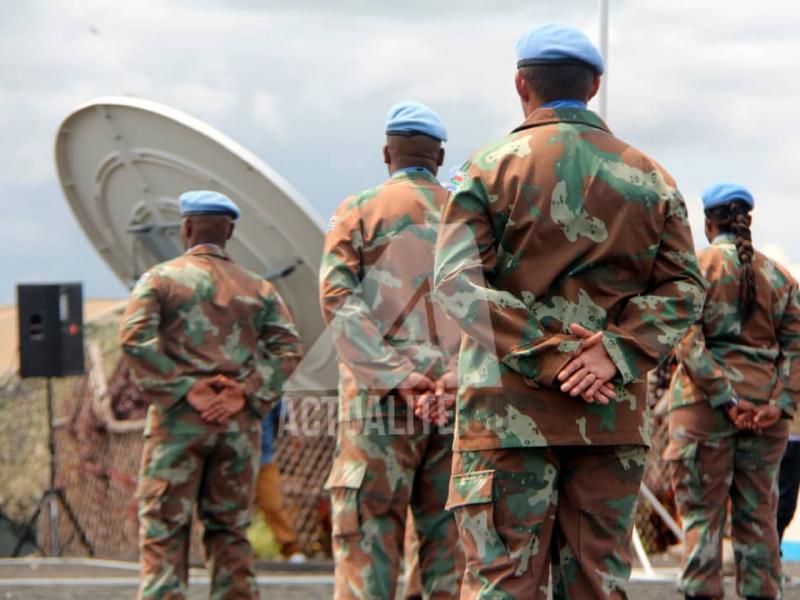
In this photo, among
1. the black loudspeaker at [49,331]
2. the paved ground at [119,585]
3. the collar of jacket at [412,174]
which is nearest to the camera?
the collar of jacket at [412,174]

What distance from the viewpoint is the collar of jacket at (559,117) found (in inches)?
169

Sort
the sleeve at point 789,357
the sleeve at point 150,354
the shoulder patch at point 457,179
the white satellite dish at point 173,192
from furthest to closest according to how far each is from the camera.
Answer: the white satellite dish at point 173,192 < the sleeve at point 789,357 < the sleeve at point 150,354 < the shoulder patch at point 457,179

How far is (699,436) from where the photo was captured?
7320mm

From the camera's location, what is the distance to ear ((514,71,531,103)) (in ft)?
14.5

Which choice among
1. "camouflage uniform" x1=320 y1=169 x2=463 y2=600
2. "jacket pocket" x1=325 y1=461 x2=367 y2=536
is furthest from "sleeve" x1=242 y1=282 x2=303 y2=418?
"jacket pocket" x1=325 y1=461 x2=367 y2=536

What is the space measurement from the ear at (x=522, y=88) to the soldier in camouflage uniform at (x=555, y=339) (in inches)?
4.3

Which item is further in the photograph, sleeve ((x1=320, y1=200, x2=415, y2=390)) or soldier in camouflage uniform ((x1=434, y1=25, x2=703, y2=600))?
sleeve ((x1=320, y1=200, x2=415, y2=390))

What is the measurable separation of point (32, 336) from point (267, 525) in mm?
3156

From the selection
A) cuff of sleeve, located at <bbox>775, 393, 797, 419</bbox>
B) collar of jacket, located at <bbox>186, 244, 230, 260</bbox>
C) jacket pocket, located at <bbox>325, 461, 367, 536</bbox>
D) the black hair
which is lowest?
jacket pocket, located at <bbox>325, 461, 367, 536</bbox>

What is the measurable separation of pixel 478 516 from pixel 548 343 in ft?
1.62

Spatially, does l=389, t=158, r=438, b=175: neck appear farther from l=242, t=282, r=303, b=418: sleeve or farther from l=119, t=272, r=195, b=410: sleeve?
l=119, t=272, r=195, b=410: sleeve

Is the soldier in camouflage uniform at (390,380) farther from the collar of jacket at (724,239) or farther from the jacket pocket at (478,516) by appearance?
the collar of jacket at (724,239)

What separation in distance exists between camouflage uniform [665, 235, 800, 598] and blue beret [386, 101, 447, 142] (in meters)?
1.76

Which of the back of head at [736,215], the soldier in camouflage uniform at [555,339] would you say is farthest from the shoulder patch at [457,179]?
the back of head at [736,215]
